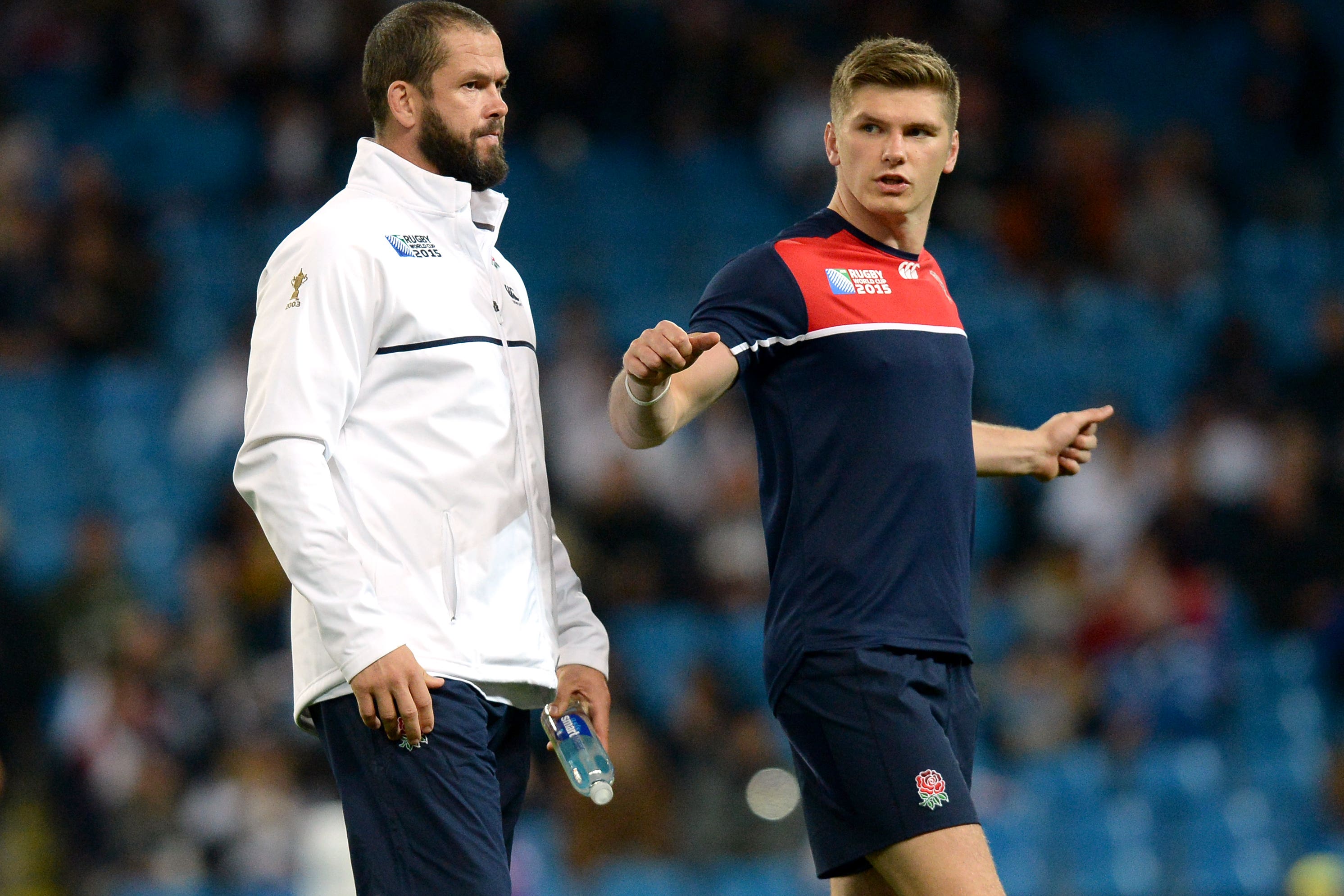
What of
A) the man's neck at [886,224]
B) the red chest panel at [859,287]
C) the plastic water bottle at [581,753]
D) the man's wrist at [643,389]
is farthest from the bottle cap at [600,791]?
the man's neck at [886,224]

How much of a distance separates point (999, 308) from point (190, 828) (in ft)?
20.3

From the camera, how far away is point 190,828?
8242 millimetres

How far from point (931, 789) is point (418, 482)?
1.22m

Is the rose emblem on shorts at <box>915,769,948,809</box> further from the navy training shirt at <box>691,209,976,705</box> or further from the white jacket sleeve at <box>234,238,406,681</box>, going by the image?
the white jacket sleeve at <box>234,238,406,681</box>

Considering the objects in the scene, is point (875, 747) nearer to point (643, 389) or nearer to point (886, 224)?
point (643, 389)

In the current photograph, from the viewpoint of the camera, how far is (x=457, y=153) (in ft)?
11.9

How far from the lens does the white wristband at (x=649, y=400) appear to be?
Answer: 334 centimetres

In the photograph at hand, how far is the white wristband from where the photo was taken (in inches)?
131

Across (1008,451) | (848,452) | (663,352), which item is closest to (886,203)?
(848,452)

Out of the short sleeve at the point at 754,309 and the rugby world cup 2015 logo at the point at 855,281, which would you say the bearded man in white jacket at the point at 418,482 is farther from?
the rugby world cup 2015 logo at the point at 855,281

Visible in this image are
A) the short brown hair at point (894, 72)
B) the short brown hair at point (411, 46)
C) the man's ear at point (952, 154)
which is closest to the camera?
the short brown hair at point (411, 46)

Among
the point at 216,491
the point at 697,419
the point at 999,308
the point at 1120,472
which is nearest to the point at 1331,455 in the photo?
the point at 1120,472

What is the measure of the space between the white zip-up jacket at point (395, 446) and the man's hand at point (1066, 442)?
1.40 metres

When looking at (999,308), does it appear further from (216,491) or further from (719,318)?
(719,318)
